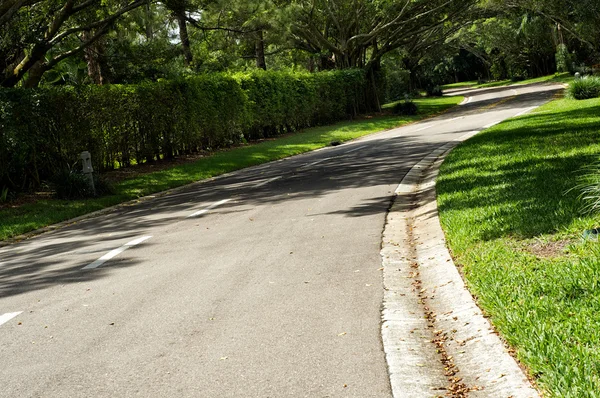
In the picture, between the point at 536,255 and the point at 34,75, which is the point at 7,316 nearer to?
the point at 536,255

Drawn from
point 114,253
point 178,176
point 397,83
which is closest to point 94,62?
point 178,176

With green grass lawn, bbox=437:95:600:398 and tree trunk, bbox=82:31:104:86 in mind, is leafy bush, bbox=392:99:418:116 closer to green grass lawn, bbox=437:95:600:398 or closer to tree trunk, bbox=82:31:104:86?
tree trunk, bbox=82:31:104:86

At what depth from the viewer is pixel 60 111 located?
19.2 m

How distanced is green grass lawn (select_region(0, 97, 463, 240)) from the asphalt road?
1.92m

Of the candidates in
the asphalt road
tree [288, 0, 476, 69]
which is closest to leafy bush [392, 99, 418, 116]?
tree [288, 0, 476, 69]

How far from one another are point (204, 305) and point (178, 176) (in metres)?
14.2

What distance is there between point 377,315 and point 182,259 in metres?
3.56

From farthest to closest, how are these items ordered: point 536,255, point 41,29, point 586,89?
point 586,89 < point 41,29 < point 536,255

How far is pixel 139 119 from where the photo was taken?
23312mm

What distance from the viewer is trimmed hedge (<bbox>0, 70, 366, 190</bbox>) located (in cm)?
1795

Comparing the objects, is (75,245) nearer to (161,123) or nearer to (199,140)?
(161,123)

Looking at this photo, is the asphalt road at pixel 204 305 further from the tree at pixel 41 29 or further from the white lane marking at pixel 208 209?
the tree at pixel 41 29

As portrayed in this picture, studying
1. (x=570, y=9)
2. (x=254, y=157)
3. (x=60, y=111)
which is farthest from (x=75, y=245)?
(x=570, y=9)

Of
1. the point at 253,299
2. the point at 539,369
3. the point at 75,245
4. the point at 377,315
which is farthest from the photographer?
the point at 75,245
